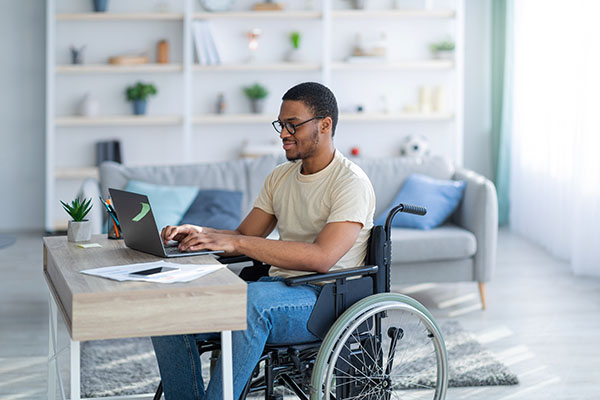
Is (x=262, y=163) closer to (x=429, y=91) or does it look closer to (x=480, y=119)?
(x=429, y=91)

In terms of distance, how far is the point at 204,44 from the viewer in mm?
6090

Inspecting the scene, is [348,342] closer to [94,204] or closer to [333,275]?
[333,275]

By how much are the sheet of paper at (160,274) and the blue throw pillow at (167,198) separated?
1.93 meters

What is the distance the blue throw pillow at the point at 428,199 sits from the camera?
13.6 ft

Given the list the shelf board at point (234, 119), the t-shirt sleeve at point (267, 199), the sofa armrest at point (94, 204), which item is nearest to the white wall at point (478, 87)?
the shelf board at point (234, 119)

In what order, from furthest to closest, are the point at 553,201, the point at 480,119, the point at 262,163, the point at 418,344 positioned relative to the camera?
the point at 480,119 < the point at 553,201 < the point at 262,163 < the point at 418,344

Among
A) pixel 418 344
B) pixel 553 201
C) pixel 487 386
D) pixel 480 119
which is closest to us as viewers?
pixel 487 386

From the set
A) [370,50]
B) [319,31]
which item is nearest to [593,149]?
[370,50]

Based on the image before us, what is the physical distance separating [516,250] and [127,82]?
10.7 ft

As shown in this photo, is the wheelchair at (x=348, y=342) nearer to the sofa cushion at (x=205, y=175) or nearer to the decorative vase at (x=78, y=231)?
the decorative vase at (x=78, y=231)

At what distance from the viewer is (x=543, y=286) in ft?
15.1

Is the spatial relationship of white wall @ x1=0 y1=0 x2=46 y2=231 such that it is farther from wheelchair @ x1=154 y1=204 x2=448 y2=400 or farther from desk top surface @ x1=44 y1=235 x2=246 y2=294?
wheelchair @ x1=154 y1=204 x2=448 y2=400

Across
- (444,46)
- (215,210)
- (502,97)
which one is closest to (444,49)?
(444,46)

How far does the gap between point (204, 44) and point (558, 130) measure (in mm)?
2714
